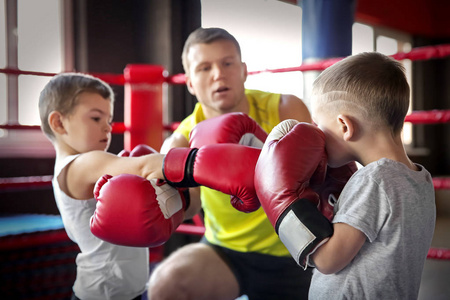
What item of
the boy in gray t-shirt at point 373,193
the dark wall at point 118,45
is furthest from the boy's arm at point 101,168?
the dark wall at point 118,45

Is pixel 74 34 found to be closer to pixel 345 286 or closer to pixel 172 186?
pixel 172 186

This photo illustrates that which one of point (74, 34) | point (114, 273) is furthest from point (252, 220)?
point (74, 34)

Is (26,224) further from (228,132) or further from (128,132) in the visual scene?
(228,132)

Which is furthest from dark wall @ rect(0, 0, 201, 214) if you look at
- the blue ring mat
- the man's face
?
the man's face

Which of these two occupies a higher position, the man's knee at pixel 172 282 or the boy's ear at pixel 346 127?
the boy's ear at pixel 346 127

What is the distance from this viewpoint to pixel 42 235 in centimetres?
162

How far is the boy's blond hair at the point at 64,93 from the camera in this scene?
1195mm

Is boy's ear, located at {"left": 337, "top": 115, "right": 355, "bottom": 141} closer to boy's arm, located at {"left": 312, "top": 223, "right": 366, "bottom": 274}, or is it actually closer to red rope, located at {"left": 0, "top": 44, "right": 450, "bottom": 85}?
boy's arm, located at {"left": 312, "top": 223, "right": 366, "bottom": 274}

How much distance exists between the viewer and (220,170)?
3.00 feet

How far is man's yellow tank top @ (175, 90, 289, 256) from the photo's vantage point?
139 centimetres

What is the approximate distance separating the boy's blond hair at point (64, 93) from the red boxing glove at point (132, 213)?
33 centimetres

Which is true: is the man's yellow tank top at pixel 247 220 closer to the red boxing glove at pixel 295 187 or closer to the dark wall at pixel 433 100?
the red boxing glove at pixel 295 187

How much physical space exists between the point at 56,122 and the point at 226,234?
0.60 meters

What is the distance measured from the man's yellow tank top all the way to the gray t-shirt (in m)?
0.53
